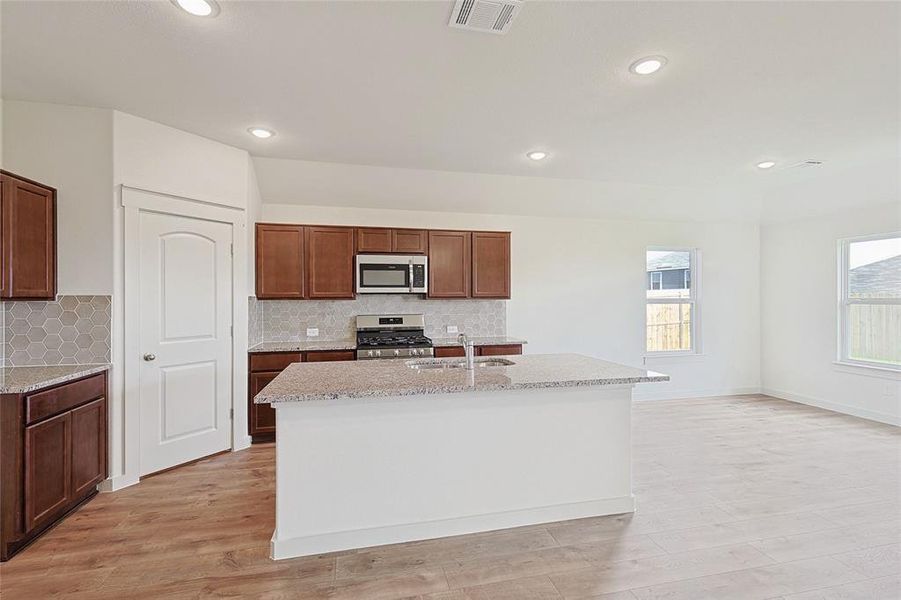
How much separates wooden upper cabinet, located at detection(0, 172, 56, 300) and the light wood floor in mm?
1470

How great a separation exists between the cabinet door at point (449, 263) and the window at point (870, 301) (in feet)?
14.4

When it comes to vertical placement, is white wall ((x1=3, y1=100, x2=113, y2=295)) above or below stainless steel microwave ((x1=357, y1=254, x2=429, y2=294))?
above

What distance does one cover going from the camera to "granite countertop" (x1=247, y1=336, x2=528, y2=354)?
166 inches

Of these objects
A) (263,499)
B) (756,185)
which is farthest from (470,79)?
(756,185)

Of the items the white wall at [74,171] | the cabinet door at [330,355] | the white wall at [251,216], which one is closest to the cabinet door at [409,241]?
the cabinet door at [330,355]

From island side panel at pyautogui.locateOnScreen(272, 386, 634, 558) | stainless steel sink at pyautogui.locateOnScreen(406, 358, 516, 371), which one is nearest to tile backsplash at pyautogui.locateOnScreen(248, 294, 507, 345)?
stainless steel sink at pyautogui.locateOnScreen(406, 358, 516, 371)

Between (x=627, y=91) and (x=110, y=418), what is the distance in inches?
162

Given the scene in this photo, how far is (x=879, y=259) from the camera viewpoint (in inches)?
193

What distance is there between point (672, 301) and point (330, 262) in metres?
4.49

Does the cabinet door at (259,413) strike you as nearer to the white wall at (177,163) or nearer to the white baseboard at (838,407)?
the white wall at (177,163)

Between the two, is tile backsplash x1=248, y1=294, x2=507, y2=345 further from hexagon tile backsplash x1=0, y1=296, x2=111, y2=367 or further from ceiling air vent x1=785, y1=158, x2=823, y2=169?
ceiling air vent x1=785, y1=158, x2=823, y2=169

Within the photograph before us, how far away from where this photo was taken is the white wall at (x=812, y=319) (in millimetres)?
4840

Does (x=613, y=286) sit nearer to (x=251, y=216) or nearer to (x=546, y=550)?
(x=546, y=550)

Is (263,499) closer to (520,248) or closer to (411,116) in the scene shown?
(411,116)
